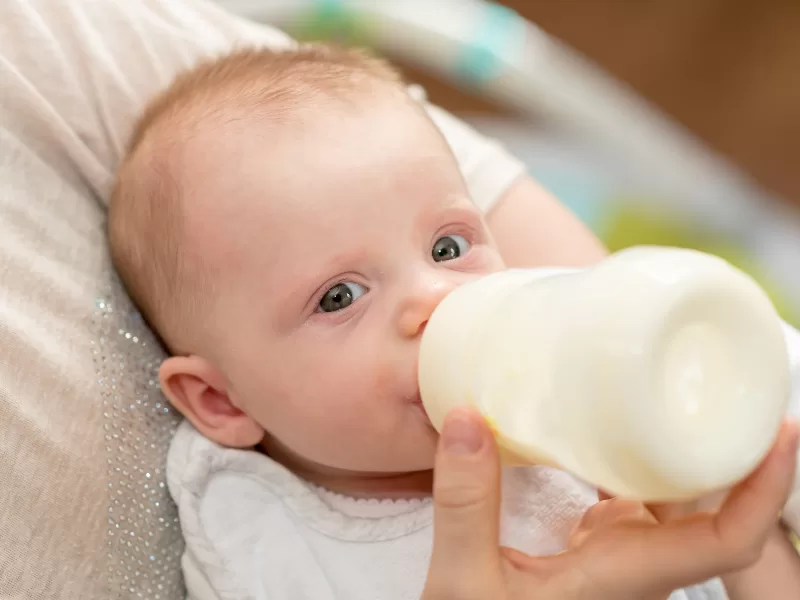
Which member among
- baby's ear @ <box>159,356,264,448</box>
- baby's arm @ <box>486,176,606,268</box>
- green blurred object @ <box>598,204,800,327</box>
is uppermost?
baby's arm @ <box>486,176,606,268</box>

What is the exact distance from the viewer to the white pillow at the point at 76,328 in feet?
2.27

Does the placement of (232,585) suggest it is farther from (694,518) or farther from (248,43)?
(248,43)

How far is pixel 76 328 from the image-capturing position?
2.55ft

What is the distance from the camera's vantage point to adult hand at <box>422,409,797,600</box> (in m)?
0.49

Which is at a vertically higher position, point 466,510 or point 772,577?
point 466,510

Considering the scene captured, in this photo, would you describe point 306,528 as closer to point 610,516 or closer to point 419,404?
point 419,404

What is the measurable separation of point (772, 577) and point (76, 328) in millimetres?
625

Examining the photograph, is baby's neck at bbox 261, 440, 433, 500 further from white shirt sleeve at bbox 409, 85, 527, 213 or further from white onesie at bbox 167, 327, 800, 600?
white shirt sleeve at bbox 409, 85, 527, 213

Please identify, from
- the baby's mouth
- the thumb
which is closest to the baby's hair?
the baby's mouth

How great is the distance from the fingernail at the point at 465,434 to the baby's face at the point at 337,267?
0.14 m

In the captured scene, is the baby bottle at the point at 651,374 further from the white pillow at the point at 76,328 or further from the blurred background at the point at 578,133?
the blurred background at the point at 578,133

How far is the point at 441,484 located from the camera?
0.52m

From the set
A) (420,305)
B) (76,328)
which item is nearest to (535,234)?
(420,305)

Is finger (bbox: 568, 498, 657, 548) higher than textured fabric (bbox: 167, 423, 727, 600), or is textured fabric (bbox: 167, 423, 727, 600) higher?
finger (bbox: 568, 498, 657, 548)
